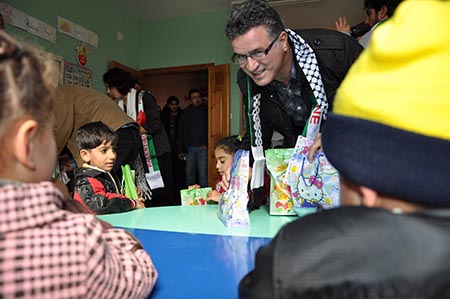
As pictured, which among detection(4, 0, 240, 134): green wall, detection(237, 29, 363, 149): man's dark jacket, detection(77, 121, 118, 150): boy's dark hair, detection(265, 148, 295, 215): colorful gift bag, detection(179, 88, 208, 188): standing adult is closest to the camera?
detection(265, 148, 295, 215): colorful gift bag

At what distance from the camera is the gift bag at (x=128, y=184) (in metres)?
1.93

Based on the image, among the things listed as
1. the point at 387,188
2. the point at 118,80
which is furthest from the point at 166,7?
the point at 387,188

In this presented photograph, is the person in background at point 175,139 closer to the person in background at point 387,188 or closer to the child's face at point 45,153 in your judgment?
the child's face at point 45,153

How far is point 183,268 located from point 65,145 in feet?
5.68

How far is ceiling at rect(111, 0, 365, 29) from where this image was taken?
391 centimetres

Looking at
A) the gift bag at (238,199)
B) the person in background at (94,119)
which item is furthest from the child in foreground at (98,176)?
the gift bag at (238,199)

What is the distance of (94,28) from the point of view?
3805 mm

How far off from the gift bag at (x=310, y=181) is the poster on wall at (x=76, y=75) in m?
2.85

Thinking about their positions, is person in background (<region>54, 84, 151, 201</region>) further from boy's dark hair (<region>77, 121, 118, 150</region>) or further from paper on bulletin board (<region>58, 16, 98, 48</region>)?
paper on bulletin board (<region>58, 16, 98, 48</region>)

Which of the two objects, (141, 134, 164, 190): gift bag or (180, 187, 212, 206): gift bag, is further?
(141, 134, 164, 190): gift bag

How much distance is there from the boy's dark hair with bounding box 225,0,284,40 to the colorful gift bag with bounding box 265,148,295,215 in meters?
0.45

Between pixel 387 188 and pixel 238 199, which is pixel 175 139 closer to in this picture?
pixel 238 199

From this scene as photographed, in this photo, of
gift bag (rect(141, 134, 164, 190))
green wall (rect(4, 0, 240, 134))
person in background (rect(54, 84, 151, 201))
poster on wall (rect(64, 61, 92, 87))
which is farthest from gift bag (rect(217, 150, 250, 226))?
green wall (rect(4, 0, 240, 134))

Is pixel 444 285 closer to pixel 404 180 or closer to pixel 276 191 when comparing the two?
pixel 404 180
